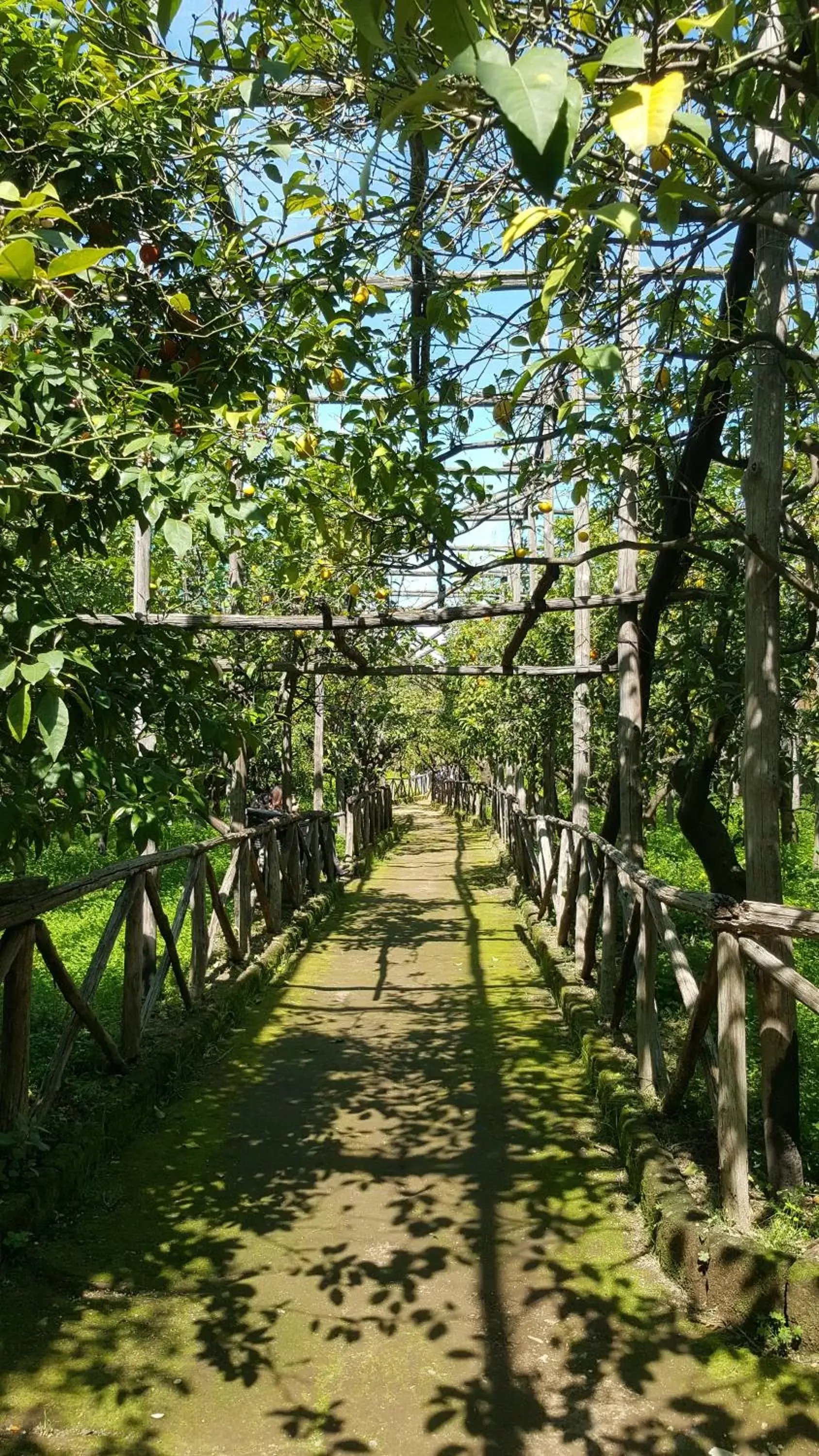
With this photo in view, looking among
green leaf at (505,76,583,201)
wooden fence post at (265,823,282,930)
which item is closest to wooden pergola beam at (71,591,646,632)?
wooden fence post at (265,823,282,930)

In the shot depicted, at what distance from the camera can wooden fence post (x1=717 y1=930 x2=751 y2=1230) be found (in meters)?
3.49

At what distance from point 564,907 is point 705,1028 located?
4973mm

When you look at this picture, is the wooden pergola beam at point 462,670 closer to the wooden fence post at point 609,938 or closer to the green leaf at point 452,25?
the wooden fence post at point 609,938

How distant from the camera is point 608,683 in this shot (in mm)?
10211

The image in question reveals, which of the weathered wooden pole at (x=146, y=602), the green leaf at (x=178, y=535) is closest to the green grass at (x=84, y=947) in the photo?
the weathered wooden pole at (x=146, y=602)

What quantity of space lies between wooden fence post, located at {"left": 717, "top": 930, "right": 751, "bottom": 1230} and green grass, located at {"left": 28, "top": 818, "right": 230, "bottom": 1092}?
1.93 m

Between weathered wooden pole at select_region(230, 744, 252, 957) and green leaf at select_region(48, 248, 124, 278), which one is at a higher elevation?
green leaf at select_region(48, 248, 124, 278)

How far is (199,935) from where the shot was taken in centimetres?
671

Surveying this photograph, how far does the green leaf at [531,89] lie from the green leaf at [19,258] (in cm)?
99

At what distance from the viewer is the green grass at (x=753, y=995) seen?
15.0 feet

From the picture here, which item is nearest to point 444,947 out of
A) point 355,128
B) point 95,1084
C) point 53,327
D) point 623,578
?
point 623,578

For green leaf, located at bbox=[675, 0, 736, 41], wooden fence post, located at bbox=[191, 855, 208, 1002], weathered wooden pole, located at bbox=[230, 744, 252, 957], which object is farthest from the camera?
weathered wooden pole, located at bbox=[230, 744, 252, 957]

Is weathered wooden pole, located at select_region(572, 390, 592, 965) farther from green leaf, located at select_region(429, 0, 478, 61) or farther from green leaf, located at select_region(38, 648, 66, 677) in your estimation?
green leaf, located at select_region(429, 0, 478, 61)

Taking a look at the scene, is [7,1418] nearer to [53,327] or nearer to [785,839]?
[53,327]
